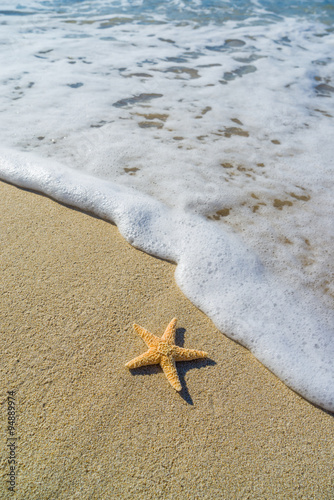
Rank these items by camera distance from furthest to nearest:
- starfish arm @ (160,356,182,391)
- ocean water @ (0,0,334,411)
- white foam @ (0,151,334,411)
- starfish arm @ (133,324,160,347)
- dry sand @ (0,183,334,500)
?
ocean water @ (0,0,334,411) < white foam @ (0,151,334,411) < starfish arm @ (133,324,160,347) < starfish arm @ (160,356,182,391) < dry sand @ (0,183,334,500)

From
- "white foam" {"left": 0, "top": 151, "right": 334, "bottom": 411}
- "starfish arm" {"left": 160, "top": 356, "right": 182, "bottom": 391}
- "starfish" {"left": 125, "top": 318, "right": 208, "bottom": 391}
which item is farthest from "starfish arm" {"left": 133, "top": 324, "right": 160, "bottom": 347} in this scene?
"white foam" {"left": 0, "top": 151, "right": 334, "bottom": 411}

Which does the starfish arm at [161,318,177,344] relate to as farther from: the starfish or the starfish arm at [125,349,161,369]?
the starfish arm at [125,349,161,369]

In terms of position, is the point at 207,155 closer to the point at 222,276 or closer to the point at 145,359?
the point at 222,276

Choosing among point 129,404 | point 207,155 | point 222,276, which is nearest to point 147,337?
point 129,404

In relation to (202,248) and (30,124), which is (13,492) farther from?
(30,124)

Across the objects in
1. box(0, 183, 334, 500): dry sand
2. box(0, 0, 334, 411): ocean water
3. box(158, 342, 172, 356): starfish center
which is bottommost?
box(0, 183, 334, 500): dry sand

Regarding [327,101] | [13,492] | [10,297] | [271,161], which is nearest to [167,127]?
[271,161]
